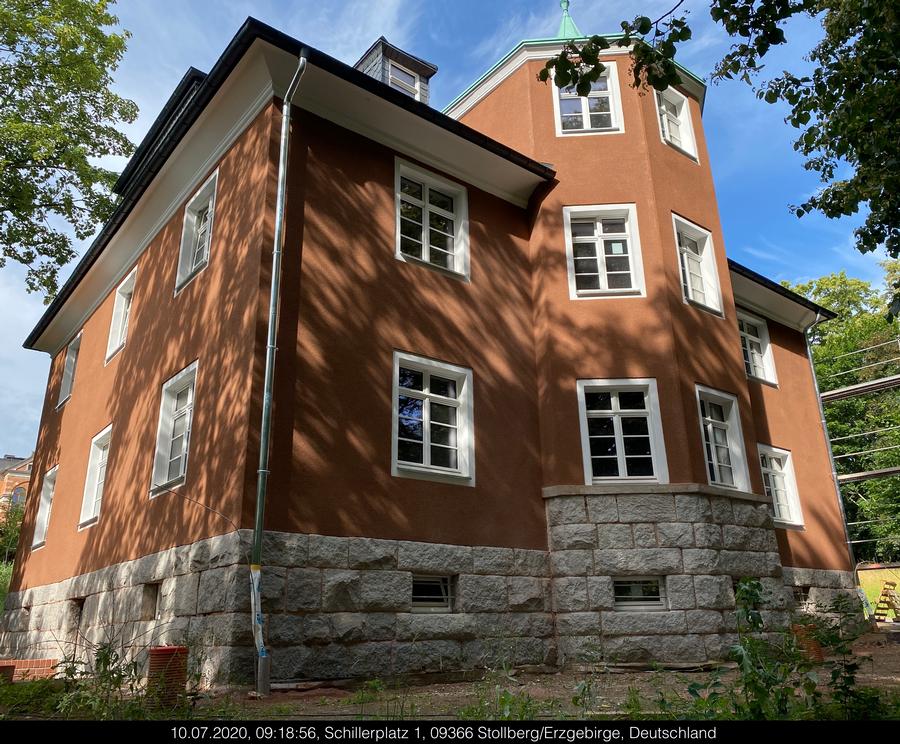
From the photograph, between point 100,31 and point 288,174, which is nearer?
point 288,174

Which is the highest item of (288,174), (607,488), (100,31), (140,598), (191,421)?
(100,31)

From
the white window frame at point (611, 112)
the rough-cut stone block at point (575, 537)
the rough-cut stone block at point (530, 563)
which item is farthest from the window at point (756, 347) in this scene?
the rough-cut stone block at point (530, 563)

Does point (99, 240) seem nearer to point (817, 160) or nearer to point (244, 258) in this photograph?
point (244, 258)

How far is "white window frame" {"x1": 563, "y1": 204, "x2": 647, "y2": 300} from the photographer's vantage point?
12398mm

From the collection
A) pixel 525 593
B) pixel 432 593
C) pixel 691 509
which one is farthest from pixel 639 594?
pixel 432 593

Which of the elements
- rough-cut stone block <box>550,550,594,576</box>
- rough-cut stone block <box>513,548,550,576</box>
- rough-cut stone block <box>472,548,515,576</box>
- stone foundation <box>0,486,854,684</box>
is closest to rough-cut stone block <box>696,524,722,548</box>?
stone foundation <box>0,486,854,684</box>

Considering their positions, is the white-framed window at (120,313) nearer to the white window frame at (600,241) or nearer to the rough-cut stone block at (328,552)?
the rough-cut stone block at (328,552)

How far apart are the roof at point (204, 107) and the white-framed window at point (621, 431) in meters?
4.01

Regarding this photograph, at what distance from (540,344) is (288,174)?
16.0 ft

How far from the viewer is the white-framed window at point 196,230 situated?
1170 centimetres

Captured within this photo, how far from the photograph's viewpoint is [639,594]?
1080cm
